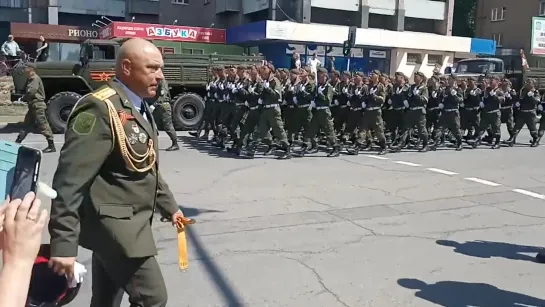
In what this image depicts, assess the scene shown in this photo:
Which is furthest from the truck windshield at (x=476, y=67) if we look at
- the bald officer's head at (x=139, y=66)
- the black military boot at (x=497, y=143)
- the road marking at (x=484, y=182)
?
the bald officer's head at (x=139, y=66)

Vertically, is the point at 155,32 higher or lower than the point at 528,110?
higher

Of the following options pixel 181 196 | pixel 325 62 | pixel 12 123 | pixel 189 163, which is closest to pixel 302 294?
pixel 181 196

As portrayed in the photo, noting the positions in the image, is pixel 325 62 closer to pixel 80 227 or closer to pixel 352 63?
pixel 352 63

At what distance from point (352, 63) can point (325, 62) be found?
1.69 m

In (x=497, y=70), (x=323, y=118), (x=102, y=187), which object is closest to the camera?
(x=102, y=187)

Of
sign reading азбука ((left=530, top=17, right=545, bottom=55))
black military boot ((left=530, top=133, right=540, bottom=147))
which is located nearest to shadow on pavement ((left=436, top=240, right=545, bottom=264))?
black military boot ((left=530, top=133, right=540, bottom=147))

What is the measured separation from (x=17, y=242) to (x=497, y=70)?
23.6 meters

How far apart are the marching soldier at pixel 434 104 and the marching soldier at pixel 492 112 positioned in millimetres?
1089

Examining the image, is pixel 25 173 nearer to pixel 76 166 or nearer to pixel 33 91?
pixel 76 166

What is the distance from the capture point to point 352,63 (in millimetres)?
35500

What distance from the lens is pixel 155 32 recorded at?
103 feet

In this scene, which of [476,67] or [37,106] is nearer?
[37,106]

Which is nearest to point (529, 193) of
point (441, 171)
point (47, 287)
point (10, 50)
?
point (441, 171)

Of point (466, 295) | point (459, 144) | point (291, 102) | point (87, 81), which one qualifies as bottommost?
point (466, 295)
